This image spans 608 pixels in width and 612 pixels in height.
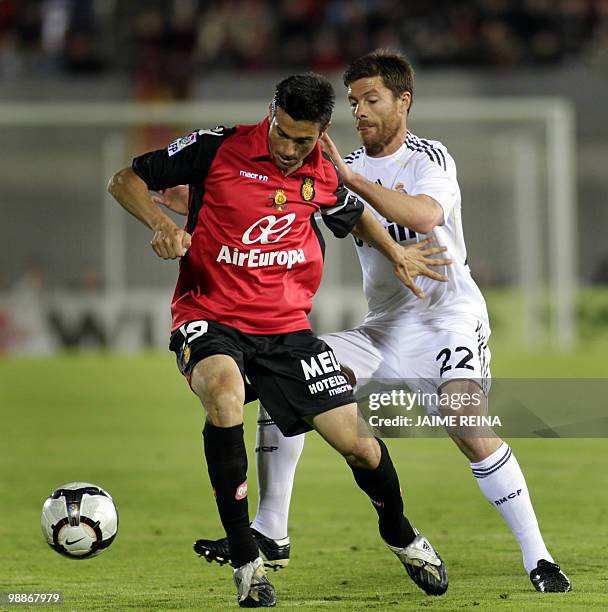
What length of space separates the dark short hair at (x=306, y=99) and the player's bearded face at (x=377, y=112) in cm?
86

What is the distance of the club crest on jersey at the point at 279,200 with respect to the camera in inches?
216

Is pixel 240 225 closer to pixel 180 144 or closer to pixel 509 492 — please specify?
pixel 180 144

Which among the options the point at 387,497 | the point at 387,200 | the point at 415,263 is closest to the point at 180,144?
the point at 387,200

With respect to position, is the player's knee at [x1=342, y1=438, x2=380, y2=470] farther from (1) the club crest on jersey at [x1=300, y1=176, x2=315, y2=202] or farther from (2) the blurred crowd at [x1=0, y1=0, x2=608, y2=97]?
(2) the blurred crowd at [x1=0, y1=0, x2=608, y2=97]

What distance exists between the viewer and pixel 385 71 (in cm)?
613

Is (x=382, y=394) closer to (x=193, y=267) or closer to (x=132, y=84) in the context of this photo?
(x=193, y=267)

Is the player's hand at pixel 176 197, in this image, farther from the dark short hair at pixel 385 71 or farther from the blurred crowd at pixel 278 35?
the blurred crowd at pixel 278 35

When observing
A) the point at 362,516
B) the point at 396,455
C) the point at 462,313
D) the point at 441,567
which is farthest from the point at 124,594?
the point at 396,455

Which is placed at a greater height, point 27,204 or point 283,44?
point 283,44

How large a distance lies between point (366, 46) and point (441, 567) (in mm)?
19748

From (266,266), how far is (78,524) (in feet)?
4.53

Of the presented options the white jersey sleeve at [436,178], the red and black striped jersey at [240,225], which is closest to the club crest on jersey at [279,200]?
the red and black striped jersey at [240,225]

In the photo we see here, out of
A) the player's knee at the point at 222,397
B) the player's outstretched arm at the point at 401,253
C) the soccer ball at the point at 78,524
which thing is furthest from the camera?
the player's outstretched arm at the point at 401,253

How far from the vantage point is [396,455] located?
1095cm
